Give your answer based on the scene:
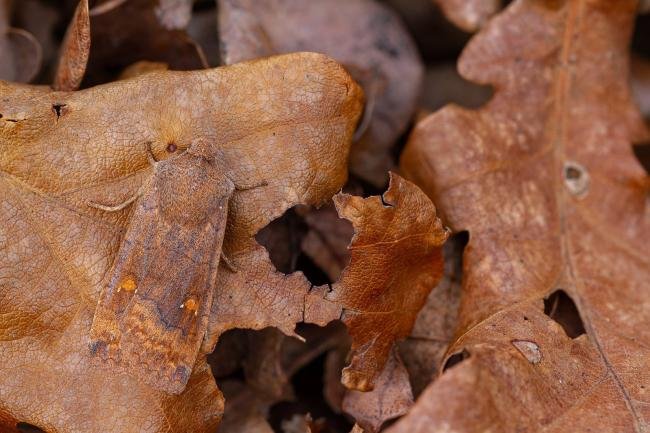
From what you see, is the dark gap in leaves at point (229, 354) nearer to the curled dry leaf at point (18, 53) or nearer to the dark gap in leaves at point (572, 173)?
the curled dry leaf at point (18, 53)

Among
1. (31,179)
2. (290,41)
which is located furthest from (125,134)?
(290,41)

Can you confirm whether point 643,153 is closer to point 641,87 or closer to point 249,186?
point 641,87

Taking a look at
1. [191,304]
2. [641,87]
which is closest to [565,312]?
[191,304]

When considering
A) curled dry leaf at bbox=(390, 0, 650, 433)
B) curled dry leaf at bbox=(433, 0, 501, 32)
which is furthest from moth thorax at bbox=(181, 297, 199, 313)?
curled dry leaf at bbox=(433, 0, 501, 32)

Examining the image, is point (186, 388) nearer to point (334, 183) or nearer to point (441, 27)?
point (334, 183)

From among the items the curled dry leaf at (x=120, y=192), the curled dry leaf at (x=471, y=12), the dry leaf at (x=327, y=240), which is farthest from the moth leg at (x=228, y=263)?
the curled dry leaf at (x=471, y=12)

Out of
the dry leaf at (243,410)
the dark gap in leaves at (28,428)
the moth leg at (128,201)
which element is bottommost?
the dry leaf at (243,410)
